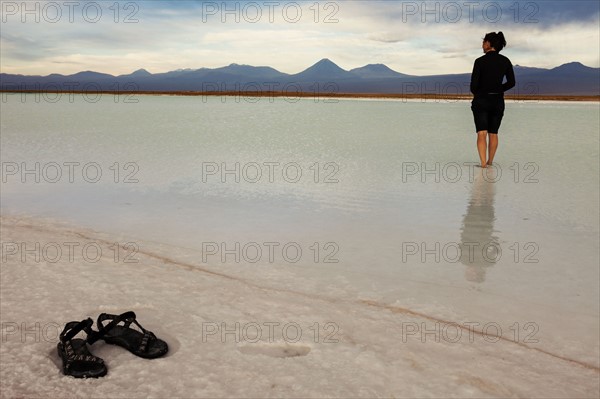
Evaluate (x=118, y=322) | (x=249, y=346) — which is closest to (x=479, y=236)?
(x=249, y=346)

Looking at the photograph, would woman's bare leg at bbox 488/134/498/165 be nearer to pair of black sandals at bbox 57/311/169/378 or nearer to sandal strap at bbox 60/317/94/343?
pair of black sandals at bbox 57/311/169/378

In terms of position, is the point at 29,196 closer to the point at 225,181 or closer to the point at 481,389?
the point at 225,181

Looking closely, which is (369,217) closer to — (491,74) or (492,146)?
(491,74)

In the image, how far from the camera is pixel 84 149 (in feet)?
32.5

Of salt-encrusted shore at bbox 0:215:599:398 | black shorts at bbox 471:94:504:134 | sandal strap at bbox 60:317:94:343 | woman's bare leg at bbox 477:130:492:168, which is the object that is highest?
black shorts at bbox 471:94:504:134

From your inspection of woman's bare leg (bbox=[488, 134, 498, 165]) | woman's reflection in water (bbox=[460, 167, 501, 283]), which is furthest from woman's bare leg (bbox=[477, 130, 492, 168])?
woman's reflection in water (bbox=[460, 167, 501, 283])

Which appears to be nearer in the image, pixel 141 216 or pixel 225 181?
pixel 141 216

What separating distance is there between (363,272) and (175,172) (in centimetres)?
Answer: 444

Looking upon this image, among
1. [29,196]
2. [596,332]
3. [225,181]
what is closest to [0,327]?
[596,332]

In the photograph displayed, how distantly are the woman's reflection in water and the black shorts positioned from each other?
79.0 inches

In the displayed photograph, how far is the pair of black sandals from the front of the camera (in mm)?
2125

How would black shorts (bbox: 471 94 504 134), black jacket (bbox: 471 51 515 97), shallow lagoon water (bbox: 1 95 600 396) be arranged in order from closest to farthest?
shallow lagoon water (bbox: 1 95 600 396) → black jacket (bbox: 471 51 515 97) → black shorts (bbox: 471 94 504 134)

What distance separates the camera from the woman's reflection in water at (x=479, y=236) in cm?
366

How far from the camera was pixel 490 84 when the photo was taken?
8.19 metres
